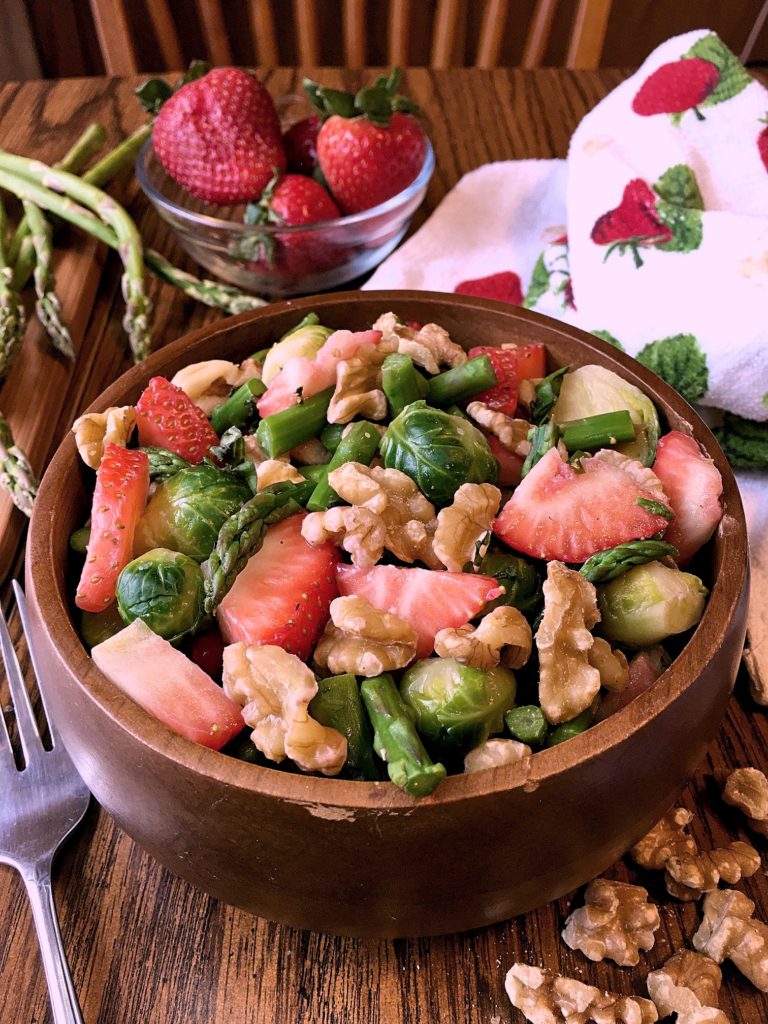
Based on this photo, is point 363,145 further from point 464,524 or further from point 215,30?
point 215,30

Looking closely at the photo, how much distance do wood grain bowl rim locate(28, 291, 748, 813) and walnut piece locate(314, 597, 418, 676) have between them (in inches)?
4.3

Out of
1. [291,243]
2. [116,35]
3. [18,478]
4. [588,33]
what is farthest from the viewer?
[588,33]

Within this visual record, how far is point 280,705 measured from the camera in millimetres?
745

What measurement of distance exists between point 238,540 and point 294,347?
299 mm

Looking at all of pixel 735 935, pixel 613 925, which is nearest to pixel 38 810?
pixel 613 925

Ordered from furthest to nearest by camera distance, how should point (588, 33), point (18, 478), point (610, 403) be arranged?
point (588, 33)
point (18, 478)
point (610, 403)

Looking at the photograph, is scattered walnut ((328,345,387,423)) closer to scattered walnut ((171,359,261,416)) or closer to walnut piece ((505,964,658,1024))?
scattered walnut ((171,359,261,416))

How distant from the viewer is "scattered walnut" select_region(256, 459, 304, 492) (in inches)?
36.4

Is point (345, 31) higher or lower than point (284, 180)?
lower

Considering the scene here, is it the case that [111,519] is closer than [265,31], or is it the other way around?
[111,519]

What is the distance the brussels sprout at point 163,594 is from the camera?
80 cm

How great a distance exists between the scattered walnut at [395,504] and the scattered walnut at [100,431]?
237 millimetres

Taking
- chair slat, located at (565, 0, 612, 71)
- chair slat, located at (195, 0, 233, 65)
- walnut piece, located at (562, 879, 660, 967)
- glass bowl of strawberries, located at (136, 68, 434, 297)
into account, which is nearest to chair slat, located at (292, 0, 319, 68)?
chair slat, located at (195, 0, 233, 65)

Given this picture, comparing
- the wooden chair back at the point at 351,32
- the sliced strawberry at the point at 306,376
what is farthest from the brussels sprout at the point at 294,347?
the wooden chair back at the point at 351,32
